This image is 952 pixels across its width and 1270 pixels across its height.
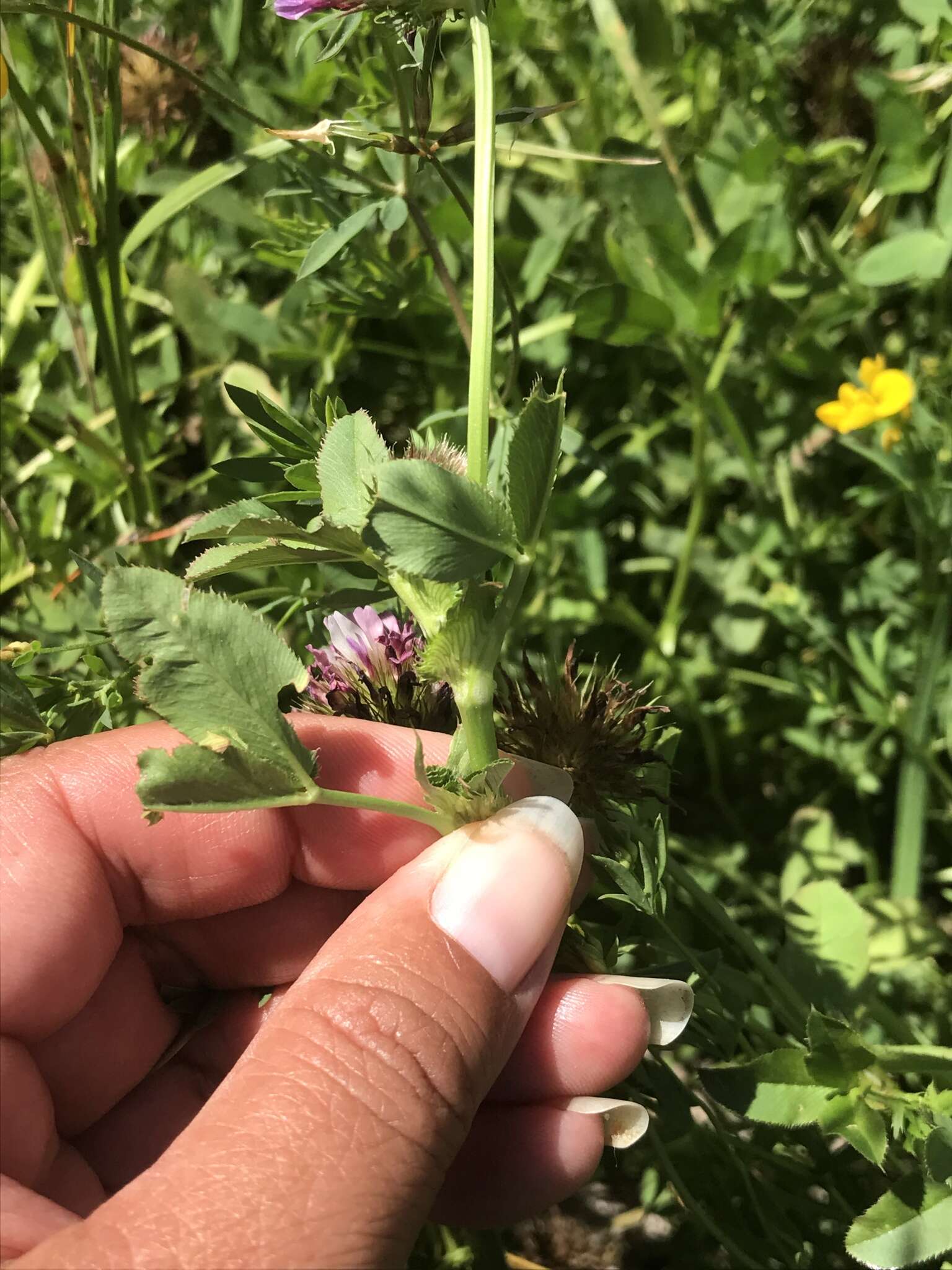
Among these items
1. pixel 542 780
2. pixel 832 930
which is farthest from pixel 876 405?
pixel 542 780

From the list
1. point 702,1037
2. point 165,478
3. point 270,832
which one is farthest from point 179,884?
point 165,478

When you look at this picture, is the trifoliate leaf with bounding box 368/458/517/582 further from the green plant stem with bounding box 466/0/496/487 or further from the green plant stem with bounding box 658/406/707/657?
the green plant stem with bounding box 658/406/707/657

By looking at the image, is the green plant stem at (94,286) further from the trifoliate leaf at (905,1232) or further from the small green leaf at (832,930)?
the trifoliate leaf at (905,1232)

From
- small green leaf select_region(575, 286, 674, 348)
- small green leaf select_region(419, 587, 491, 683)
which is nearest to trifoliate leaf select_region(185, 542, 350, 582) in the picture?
small green leaf select_region(419, 587, 491, 683)

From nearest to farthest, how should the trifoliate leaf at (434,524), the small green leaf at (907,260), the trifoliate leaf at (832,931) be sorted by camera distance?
the trifoliate leaf at (434,524)
the trifoliate leaf at (832,931)
the small green leaf at (907,260)

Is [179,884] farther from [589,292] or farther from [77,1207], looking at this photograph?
[589,292]

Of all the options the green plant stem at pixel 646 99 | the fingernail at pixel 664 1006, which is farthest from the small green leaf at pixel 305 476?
the green plant stem at pixel 646 99
